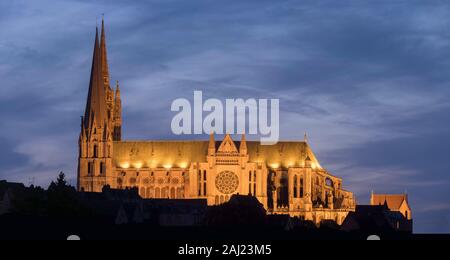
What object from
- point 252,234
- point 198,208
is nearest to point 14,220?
point 252,234

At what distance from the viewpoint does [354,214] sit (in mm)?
166125

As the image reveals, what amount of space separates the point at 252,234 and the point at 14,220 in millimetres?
16110

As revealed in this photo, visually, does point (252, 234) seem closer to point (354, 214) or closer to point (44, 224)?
point (44, 224)

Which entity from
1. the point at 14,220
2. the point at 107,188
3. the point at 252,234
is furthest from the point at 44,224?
the point at 107,188

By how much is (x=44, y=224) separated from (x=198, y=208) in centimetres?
8762
